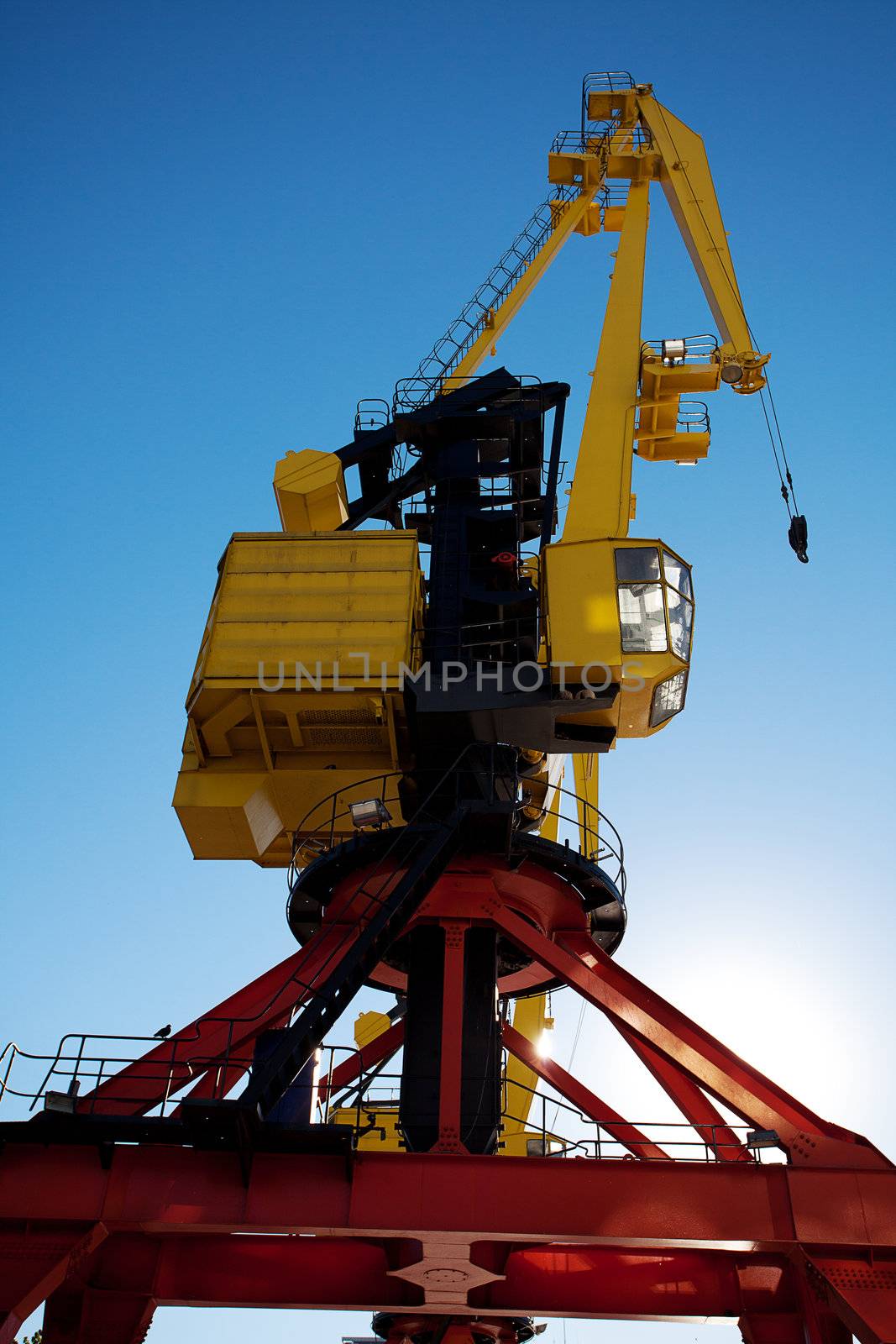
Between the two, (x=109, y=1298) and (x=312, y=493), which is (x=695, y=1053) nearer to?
(x=109, y=1298)

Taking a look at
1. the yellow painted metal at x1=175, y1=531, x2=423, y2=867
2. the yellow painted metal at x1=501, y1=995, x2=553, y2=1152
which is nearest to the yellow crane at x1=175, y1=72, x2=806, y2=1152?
the yellow painted metal at x1=175, y1=531, x2=423, y2=867

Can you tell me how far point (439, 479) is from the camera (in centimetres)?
1992

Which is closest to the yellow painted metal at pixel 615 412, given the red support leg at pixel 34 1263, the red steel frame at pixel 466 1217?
the red steel frame at pixel 466 1217

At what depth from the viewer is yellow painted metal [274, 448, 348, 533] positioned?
19234mm

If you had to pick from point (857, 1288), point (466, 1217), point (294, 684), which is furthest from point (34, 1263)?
point (857, 1288)

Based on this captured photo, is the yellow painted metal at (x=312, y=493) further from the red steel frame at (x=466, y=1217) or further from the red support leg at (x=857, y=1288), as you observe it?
the red support leg at (x=857, y=1288)

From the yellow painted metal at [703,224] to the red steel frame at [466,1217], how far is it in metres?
10.0

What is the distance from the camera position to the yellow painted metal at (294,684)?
51.5 feet

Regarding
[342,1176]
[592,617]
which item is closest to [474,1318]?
[342,1176]

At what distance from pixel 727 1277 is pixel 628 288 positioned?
48.2 ft

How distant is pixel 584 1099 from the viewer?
52.0 ft

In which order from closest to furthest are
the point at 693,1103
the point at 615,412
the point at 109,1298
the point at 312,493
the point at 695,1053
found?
the point at 109,1298, the point at 695,1053, the point at 693,1103, the point at 615,412, the point at 312,493

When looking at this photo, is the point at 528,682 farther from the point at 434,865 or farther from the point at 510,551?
the point at 510,551

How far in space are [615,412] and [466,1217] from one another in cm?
1160
